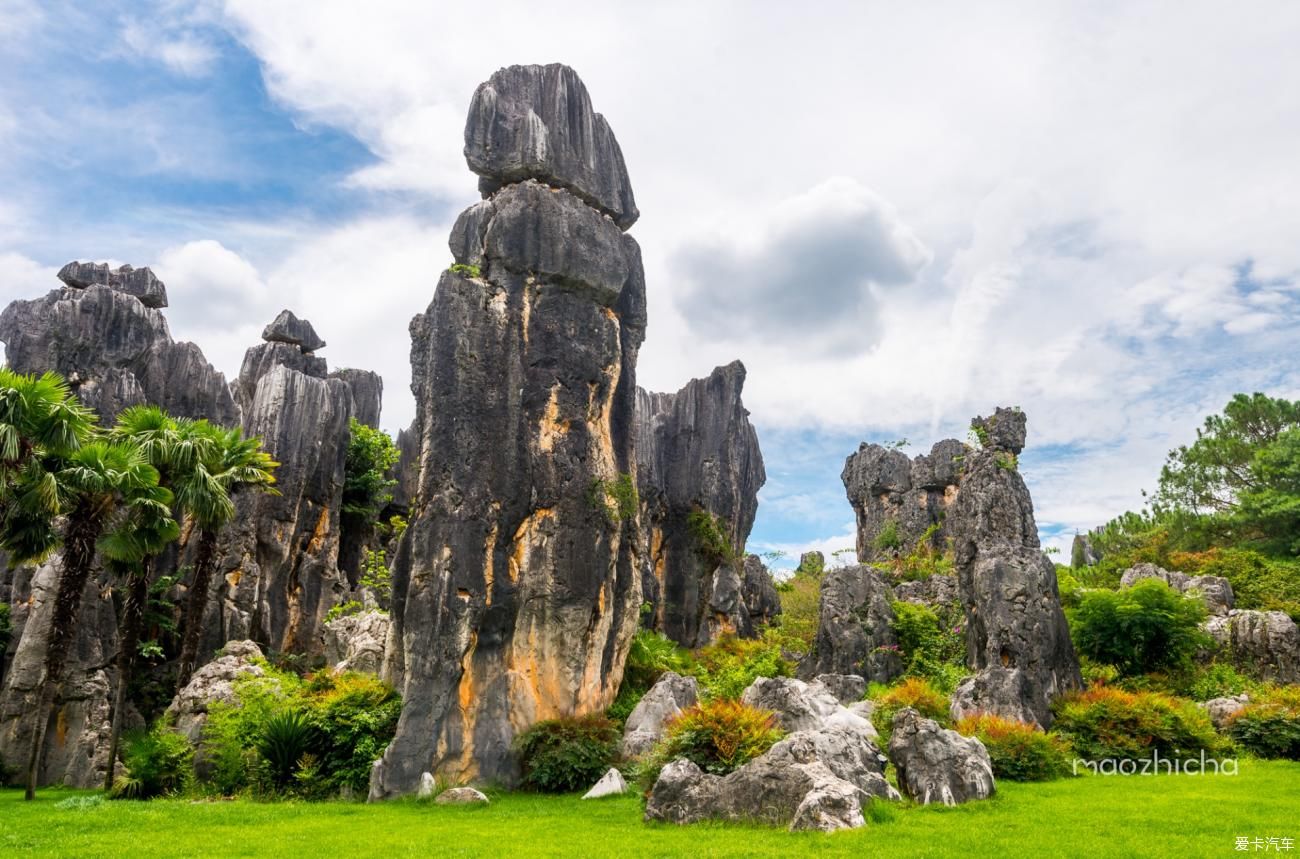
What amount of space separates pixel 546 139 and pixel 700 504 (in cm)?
2099

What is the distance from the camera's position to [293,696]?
19703 mm

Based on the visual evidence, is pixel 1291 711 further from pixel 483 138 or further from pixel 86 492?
pixel 86 492

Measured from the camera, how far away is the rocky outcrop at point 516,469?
18.2 m

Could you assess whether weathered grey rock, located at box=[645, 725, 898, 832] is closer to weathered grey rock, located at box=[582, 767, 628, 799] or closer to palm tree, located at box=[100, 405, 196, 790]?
weathered grey rock, located at box=[582, 767, 628, 799]

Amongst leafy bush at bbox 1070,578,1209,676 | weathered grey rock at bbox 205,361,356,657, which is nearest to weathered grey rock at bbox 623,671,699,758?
leafy bush at bbox 1070,578,1209,676

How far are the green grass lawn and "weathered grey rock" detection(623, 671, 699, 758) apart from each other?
235cm

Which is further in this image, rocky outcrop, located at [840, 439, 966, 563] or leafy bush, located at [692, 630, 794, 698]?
rocky outcrop, located at [840, 439, 966, 563]

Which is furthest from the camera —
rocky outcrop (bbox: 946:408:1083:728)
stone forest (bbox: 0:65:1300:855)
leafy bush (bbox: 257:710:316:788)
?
rocky outcrop (bbox: 946:408:1083:728)

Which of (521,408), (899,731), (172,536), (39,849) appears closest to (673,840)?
(899,731)

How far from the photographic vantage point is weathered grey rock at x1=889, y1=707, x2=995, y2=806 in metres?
13.1

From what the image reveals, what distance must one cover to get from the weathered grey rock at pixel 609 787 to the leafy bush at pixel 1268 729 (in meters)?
13.6

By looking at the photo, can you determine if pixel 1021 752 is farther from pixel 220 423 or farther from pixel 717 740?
pixel 220 423

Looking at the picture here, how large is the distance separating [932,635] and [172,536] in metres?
22.0

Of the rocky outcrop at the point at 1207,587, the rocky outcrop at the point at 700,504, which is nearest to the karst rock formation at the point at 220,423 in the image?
the rocky outcrop at the point at 700,504
